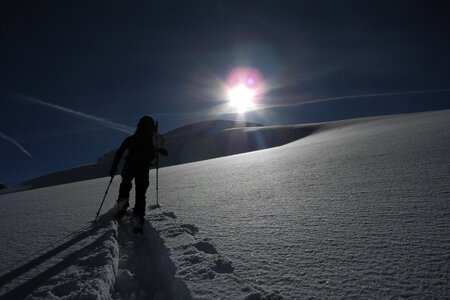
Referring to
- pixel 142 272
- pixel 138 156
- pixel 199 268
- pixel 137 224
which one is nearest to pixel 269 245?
pixel 199 268

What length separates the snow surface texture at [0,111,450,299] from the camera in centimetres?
235

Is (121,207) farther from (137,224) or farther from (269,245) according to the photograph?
(269,245)

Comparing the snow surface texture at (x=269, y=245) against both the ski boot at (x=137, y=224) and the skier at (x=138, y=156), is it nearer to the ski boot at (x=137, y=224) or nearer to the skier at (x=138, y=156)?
the ski boot at (x=137, y=224)

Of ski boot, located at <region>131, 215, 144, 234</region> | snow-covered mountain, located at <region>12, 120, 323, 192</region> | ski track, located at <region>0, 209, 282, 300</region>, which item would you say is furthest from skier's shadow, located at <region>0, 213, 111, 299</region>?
snow-covered mountain, located at <region>12, 120, 323, 192</region>

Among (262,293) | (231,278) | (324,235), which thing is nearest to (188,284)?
(231,278)

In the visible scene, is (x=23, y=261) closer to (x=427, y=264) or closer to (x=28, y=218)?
(x=28, y=218)

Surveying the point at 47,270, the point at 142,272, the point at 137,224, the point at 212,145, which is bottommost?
the point at 142,272

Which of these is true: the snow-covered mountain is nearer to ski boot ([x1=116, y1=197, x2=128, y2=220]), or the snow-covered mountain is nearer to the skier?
the skier

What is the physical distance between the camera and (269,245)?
10.6ft

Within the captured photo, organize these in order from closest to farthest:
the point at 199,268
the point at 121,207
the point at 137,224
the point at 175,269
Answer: the point at 199,268 → the point at 175,269 → the point at 137,224 → the point at 121,207

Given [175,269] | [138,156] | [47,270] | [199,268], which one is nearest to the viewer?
[199,268]

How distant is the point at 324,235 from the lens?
321 cm

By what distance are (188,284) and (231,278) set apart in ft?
1.35

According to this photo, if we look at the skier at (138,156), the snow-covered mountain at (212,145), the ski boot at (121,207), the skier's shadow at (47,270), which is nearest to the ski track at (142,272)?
the skier's shadow at (47,270)
